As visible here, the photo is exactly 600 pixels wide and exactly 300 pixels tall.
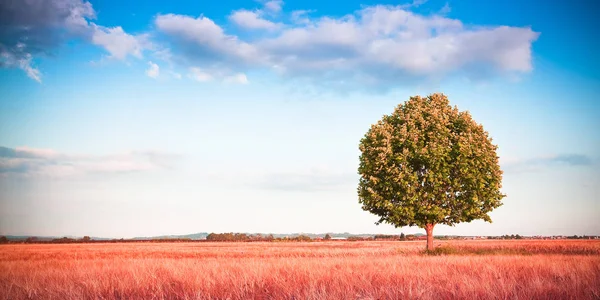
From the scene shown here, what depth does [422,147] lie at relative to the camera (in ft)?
101

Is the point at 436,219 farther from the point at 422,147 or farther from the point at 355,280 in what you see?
the point at 355,280

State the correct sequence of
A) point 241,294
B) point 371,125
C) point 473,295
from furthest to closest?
point 371,125
point 241,294
point 473,295

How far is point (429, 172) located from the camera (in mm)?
30016

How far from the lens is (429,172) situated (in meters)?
30.0

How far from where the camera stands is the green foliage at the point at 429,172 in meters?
30.1

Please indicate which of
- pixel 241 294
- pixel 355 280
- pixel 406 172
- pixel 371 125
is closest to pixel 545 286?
pixel 355 280

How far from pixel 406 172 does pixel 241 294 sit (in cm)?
2394

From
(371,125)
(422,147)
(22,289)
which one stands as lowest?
(22,289)

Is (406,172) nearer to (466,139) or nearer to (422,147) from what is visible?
(422,147)

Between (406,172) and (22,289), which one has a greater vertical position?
(406,172)


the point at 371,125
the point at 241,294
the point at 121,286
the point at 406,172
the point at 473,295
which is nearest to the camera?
the point at 473,295

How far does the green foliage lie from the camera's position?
30.1 metres

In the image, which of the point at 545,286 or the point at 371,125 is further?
the point at 371,125

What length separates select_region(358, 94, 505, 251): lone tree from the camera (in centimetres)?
3006
